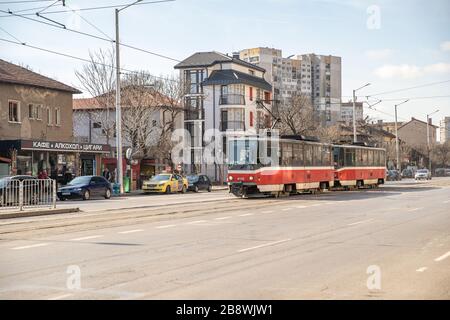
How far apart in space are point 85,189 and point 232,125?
4059 cm

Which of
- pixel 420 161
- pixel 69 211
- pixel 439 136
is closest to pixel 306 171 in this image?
pixel 69 211

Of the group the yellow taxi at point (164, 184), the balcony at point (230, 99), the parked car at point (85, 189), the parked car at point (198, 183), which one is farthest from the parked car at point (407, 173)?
the parked car at point (85, 189)

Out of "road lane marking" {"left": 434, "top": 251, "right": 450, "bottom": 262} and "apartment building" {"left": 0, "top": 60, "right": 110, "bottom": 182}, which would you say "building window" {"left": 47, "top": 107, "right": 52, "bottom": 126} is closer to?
"apartment building" {"left": 0, "top": 60, "right": 110, "bottom": 182}

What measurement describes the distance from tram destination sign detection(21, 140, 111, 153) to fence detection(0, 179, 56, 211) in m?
12.3

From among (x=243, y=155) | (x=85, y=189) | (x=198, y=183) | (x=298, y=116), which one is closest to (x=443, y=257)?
(x=243, y=155)

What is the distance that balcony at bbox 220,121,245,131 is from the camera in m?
73.2

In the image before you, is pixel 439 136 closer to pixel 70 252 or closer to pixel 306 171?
pixel 306 171

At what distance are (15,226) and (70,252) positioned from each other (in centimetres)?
675

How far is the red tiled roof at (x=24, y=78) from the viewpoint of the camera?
135 feet

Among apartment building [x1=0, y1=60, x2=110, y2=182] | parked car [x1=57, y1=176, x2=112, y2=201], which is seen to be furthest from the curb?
apartment building [x1=0, y1=60, x2=110, y2=182]

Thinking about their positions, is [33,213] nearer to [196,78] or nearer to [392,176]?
[196,78]

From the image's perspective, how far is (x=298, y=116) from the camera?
6812cm

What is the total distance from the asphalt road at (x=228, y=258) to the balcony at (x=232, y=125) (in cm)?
5401

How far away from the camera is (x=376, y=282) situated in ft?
27.8
